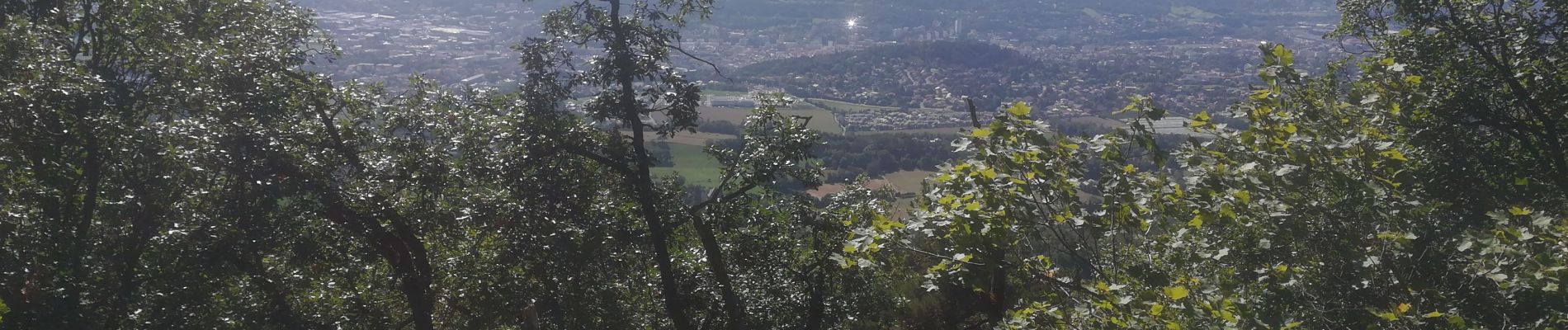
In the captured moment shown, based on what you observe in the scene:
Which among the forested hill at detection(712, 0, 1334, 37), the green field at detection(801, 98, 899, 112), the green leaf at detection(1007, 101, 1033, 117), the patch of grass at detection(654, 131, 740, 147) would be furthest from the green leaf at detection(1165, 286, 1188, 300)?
the forested hill at detection(712, 0, 1334, 37)

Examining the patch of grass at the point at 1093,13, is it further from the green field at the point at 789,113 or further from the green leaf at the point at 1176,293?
the green leaf at the point at 1176,293

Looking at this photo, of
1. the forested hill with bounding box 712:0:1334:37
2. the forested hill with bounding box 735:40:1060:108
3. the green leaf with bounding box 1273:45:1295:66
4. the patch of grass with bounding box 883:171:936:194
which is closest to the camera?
the green leaf with bounding box 1273:45:1295:66

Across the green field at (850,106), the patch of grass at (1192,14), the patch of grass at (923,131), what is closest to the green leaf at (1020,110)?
the patch of grass at (923,131)

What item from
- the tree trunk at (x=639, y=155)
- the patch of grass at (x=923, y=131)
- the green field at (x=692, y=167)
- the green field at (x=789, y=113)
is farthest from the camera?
the patch of grass at (x=923, y=131)

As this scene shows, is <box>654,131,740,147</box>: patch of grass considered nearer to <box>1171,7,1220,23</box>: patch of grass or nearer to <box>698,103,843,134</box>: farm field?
<box>698,103,843,134</box>: farm field

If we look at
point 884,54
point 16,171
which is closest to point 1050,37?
point 884,54
